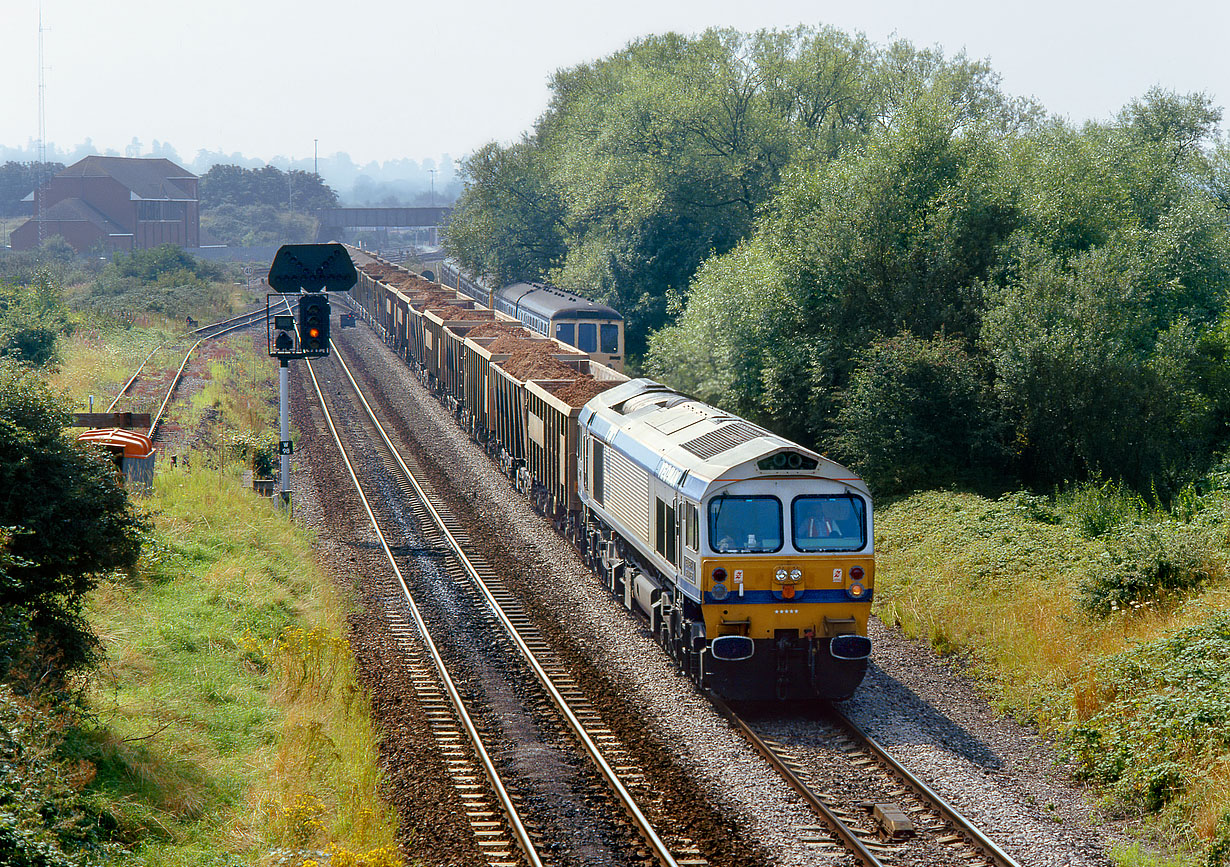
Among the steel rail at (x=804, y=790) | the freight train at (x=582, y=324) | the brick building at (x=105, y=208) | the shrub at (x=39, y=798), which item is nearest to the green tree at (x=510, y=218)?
the freight train at (x=582, y=324)

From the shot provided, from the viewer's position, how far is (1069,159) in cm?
2884

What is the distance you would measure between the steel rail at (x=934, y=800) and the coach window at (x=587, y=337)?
29294 mm

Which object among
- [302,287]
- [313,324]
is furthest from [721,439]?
[302,287]

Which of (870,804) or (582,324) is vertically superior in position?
(582,324)

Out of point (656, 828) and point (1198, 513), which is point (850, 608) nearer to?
point (656, 828)

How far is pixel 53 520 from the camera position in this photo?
39.5 feet

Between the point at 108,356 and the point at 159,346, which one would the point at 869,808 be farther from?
the point at 159,346

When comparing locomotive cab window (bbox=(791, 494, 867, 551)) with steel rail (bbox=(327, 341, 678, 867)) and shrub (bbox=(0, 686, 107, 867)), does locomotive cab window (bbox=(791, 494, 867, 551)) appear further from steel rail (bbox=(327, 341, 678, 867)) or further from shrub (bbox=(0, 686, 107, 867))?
shrub (bbox=(0, 686, 107, 867))

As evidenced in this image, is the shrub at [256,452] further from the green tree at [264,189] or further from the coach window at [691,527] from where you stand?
the green tree at [264,189]

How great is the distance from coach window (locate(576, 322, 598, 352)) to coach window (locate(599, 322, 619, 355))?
29cm

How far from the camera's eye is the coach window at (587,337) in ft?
139

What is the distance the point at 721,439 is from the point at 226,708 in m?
7.56

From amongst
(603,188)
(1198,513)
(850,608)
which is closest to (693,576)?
(850,608)

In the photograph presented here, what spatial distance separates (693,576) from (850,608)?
2155 millimetres
